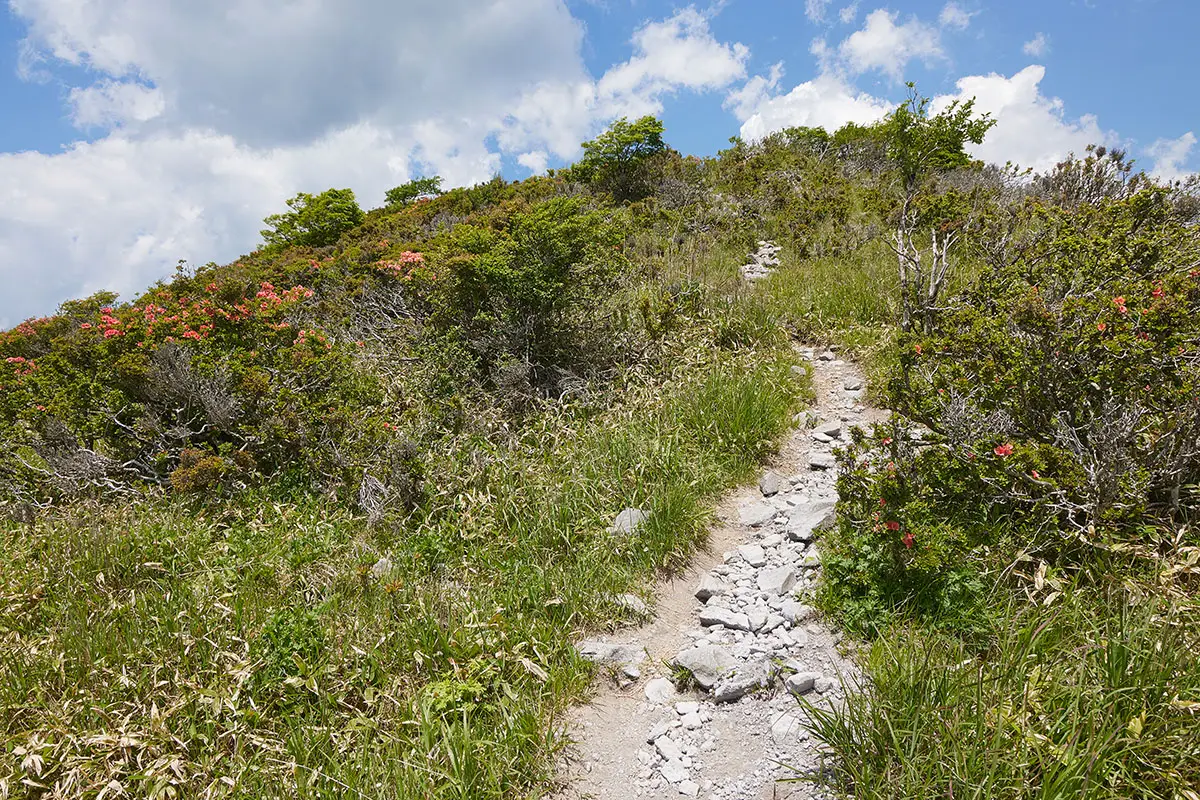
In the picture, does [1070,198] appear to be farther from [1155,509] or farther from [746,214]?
[1155,509]

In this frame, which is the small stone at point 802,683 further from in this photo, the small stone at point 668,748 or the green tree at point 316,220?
the green tree at point 316,220

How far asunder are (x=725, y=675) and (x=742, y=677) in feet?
0.33

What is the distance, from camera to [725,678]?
3.45 meters

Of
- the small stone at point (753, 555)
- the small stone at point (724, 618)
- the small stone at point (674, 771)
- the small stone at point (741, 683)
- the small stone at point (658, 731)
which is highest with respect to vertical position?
the small stone at point (753, 555)

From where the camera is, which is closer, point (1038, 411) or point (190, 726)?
point (190, 726)

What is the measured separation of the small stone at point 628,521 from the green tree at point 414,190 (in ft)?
59.9

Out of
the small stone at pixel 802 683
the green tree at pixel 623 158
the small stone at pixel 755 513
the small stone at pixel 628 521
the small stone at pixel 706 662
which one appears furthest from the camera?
the green tree at pixel 623 158

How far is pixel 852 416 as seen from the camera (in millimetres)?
6172

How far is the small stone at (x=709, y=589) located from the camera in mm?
4352

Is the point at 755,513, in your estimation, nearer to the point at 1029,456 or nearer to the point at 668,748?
the point at 1029,456

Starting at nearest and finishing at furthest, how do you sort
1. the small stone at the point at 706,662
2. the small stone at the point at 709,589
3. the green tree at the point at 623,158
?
the small stone at the point at 706,662 < the small stone at the point at 709,589 < the green tree at the point at 623,158

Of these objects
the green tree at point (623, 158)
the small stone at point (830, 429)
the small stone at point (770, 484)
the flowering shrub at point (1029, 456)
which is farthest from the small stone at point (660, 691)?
the green tree at point (623, 158)

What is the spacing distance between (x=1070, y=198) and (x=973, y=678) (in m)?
9.17

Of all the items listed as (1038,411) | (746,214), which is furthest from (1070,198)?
(1038,411)
